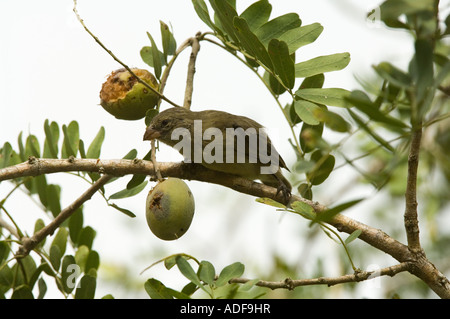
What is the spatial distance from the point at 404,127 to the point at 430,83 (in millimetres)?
220

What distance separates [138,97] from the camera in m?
3.44

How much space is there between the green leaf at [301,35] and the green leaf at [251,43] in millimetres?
237

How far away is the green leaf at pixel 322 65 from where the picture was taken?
3203 millimetres

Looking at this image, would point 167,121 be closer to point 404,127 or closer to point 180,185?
point 180,185

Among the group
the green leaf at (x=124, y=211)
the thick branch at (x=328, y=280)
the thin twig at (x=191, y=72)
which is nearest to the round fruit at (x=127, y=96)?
the thin twig at (x=191, y=72)

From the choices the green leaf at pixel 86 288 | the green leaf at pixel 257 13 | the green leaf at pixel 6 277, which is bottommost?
the green leaf at pixel 86 288

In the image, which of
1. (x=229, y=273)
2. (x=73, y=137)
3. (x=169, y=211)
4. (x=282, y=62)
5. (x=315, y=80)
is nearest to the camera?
(x=229, y=273)

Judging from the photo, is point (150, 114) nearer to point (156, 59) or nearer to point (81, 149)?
point (156, 59)

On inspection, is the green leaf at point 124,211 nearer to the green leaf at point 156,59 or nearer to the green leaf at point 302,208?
the green leaf at point 156,59

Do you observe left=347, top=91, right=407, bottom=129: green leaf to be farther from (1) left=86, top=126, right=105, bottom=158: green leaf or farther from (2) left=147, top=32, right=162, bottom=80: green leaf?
(1) left=86, top=126, right=105, bottom=158: green leaf

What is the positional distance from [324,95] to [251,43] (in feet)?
1.67

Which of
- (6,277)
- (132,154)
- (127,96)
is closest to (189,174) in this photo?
(132,154)

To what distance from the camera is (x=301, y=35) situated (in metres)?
3.31

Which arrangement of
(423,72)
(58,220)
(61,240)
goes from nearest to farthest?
(423,72), (58,220), (61,240)
